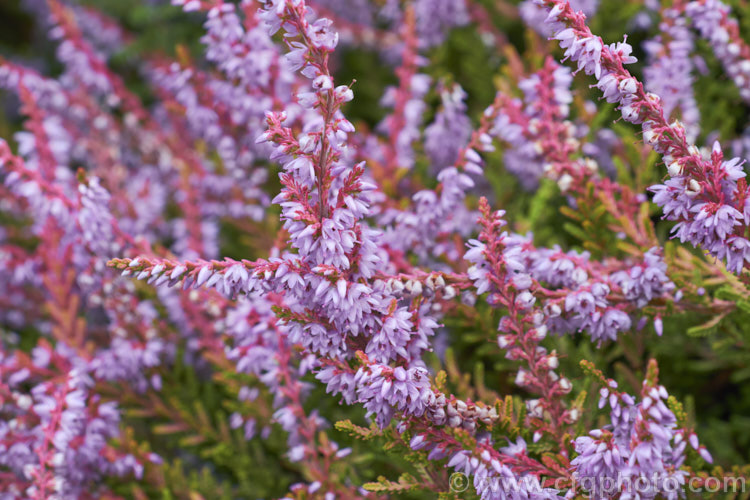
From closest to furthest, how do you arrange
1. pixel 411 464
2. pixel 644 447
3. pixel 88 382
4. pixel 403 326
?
pixel 644 447 < pixel 403 326 < pixel 411 464 < pixel 88 382

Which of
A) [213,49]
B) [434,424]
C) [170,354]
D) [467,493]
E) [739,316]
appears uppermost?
[213,49]

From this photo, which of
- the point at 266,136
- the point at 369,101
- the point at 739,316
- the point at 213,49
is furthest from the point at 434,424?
the point at 369,101

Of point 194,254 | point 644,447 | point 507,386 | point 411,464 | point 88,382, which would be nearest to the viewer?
point 644,447

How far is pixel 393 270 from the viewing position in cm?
160

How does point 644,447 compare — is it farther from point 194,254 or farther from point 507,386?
point 194,254

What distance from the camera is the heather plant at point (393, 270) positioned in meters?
1.25

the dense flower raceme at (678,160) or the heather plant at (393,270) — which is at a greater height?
the dense flower raceme at (678,160)

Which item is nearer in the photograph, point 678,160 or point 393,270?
point 678,160

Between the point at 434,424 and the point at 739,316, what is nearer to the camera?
the point at 434,424

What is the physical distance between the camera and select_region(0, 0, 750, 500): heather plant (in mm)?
1245

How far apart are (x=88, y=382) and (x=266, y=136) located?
113cm

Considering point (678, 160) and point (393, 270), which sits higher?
point (678, 160)

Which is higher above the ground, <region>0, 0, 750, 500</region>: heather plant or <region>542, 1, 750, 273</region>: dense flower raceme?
<region>542, 1, 750, 273</region>: dense flower raceme

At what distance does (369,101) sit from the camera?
11.0 ft
